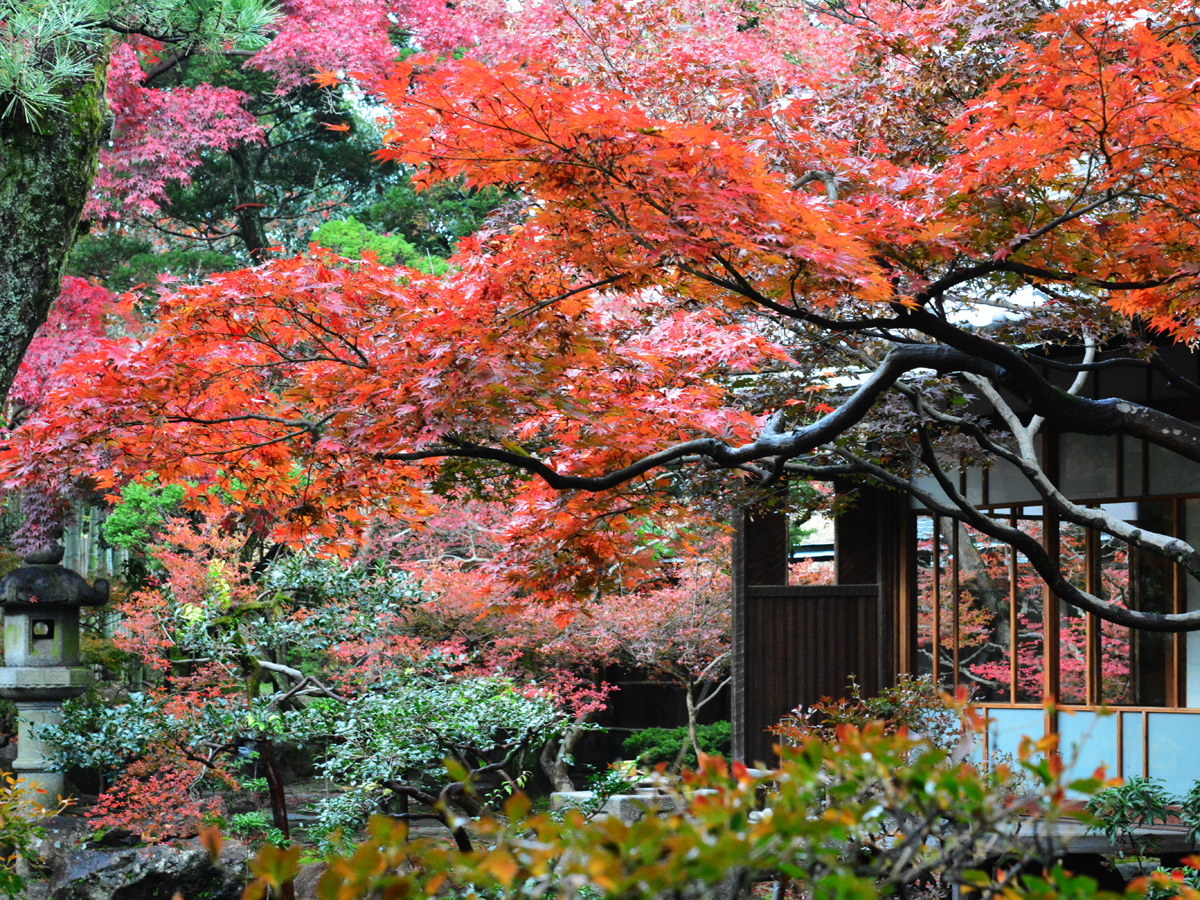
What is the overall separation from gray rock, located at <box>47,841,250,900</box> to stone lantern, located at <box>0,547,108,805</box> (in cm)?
158

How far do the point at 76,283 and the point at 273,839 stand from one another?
562 centimetres

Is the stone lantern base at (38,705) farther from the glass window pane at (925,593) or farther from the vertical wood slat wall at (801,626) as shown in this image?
the glass window pane at (925,593)

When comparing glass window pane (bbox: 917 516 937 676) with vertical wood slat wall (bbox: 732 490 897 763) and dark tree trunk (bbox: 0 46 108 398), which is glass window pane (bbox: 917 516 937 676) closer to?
vertical wood slat wall (bbox: 732 490 897 763)

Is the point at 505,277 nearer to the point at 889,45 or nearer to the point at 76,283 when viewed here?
the point at 889,45

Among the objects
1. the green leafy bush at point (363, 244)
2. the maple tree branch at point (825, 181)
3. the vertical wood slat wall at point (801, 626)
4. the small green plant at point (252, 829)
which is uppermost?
the green leafy bush at point (363, 244)

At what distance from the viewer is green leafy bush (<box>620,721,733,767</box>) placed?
1403 cm

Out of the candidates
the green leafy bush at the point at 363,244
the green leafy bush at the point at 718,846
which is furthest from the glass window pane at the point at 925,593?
the green leafy bush at the point at 718,846

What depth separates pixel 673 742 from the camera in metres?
14.4

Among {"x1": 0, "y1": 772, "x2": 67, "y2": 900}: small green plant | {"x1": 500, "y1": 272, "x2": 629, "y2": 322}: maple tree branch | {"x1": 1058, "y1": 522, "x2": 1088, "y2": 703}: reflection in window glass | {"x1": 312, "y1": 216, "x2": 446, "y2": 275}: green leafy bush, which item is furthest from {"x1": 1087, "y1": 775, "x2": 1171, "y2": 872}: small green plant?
{"x1": 312, "y1": 216, "x2": 446, "y2": 275}: green leafy bush

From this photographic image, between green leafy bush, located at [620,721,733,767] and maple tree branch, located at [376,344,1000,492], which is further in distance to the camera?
green leafy bush, located at [620,721,733,767]

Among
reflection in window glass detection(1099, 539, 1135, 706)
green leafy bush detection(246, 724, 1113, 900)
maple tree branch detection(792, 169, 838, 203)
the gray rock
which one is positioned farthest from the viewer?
the gray rock

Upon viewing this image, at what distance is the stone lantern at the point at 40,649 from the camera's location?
10.2 metres

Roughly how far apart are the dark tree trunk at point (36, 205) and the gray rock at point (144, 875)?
14.2 feet

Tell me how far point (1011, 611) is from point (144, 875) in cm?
708
